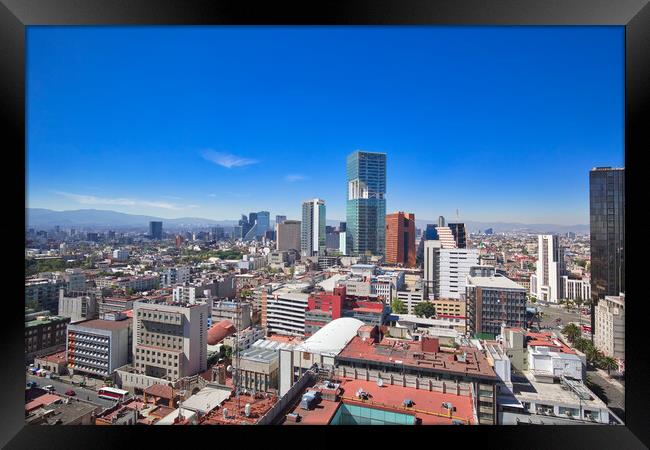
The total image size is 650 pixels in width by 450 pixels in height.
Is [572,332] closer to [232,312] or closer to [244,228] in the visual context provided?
[232,312]

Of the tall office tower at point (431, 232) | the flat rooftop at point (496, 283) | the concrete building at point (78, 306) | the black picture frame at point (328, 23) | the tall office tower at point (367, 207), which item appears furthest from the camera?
the tall office tower at point (367, 207)

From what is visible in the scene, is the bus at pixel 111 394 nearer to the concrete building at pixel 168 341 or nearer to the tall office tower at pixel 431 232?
the concrete building at pixel 168 341

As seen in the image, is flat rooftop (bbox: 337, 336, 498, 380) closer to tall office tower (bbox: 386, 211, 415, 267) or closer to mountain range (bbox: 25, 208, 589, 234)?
mountain range (bbox: 25, 208, 589, 234)

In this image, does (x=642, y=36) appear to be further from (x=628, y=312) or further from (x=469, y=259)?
(x=469, y=259)

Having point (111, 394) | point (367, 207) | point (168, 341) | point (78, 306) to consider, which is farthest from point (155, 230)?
point (367, 207)

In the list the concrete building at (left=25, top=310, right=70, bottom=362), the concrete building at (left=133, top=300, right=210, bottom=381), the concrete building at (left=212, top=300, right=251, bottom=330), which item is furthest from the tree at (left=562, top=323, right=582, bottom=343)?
the concrete building at (left=25, top=310, right=70, bottom=362)

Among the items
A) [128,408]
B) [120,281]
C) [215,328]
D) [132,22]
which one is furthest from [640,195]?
[120,281]

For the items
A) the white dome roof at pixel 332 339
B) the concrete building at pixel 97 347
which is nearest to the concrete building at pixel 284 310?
the white dome roof at pixel 332 339
